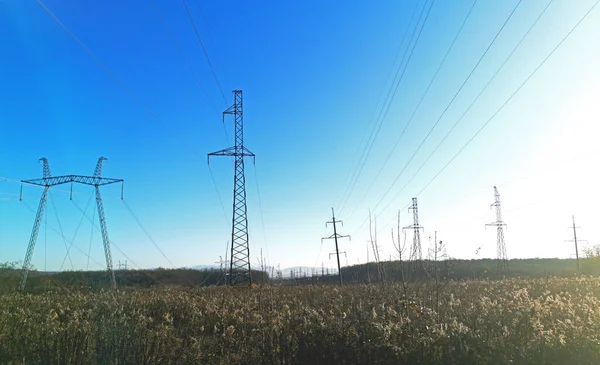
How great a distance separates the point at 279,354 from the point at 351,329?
1488 millimetres

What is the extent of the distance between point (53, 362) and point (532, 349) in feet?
26.5

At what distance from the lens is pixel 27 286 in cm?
3077

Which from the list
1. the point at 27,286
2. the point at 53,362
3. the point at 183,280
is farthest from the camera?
the point at 183,280

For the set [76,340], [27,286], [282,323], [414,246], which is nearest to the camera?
[76,340]

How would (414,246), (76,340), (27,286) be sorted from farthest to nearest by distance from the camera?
1. (27,286)
2. (414,246)
3. (76,340)

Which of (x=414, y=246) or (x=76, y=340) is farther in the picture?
(x=414, y=246)

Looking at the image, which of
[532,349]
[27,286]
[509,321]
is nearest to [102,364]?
[532,349]

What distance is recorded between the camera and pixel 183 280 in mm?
37469

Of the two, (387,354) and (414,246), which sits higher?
(414,246)

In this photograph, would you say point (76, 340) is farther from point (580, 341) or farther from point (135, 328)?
point (580, 341)

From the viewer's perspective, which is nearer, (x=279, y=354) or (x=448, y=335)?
(x=448, y=335)

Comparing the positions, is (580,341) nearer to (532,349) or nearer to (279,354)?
(532,349)

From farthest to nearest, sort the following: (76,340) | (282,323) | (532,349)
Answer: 1. (282,323)
2. (76,340)
3. (532,349)

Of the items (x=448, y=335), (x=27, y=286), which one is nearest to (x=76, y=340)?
(x=448, y=335)
